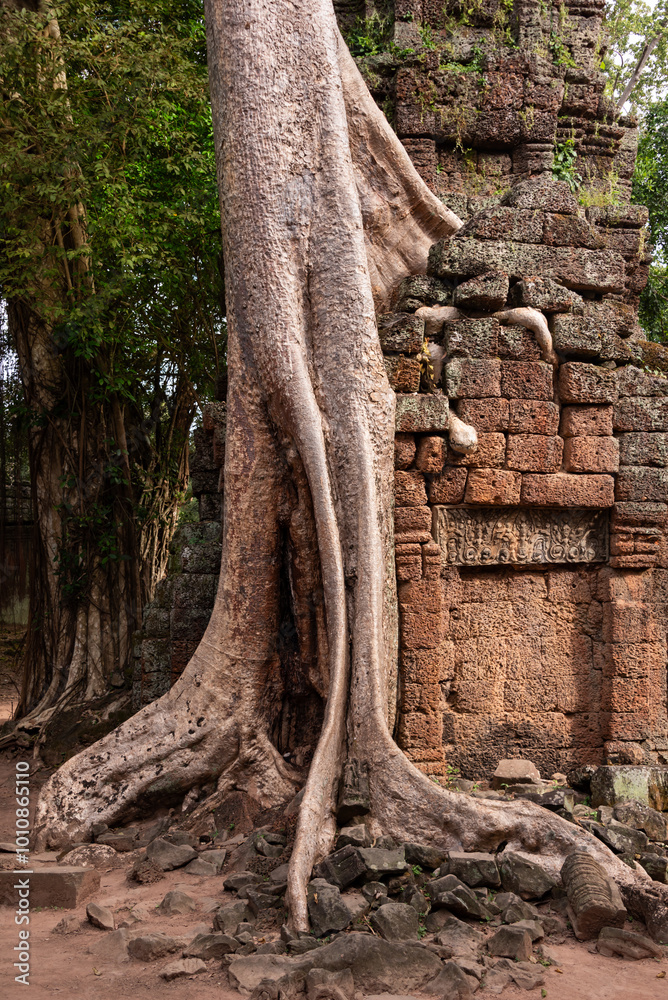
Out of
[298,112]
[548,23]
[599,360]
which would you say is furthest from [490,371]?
[548,23]

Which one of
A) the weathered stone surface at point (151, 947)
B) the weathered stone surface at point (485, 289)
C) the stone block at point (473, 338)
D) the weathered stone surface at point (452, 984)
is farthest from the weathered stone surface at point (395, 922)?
the weathered stone surface at point (485, 289)

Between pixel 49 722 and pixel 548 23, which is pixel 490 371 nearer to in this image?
pixel 548 23

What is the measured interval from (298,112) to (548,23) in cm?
343

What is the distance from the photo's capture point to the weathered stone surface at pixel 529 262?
14.4 ft

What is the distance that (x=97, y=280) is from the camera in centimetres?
652

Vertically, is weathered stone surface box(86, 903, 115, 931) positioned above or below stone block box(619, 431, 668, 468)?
below

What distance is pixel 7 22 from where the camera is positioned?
5.65m

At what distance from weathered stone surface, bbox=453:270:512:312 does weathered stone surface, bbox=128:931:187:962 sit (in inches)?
129

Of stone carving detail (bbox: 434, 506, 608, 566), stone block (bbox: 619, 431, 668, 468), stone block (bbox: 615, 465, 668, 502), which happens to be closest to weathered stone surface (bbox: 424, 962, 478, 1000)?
stone carving detail (bbox: 434, 506, 608, 566)

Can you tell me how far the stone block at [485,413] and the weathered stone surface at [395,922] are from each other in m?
2.39

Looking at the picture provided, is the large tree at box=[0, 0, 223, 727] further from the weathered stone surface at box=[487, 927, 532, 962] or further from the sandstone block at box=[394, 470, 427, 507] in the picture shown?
the weathered stone surface at box=[487, 927, 532, 962]

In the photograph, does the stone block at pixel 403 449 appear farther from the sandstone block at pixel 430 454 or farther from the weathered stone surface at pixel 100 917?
the weathered stone surface at pixel 100 917

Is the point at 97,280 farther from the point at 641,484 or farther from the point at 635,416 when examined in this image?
the point at 641,484

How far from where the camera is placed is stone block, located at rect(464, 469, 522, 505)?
13.9 ft
